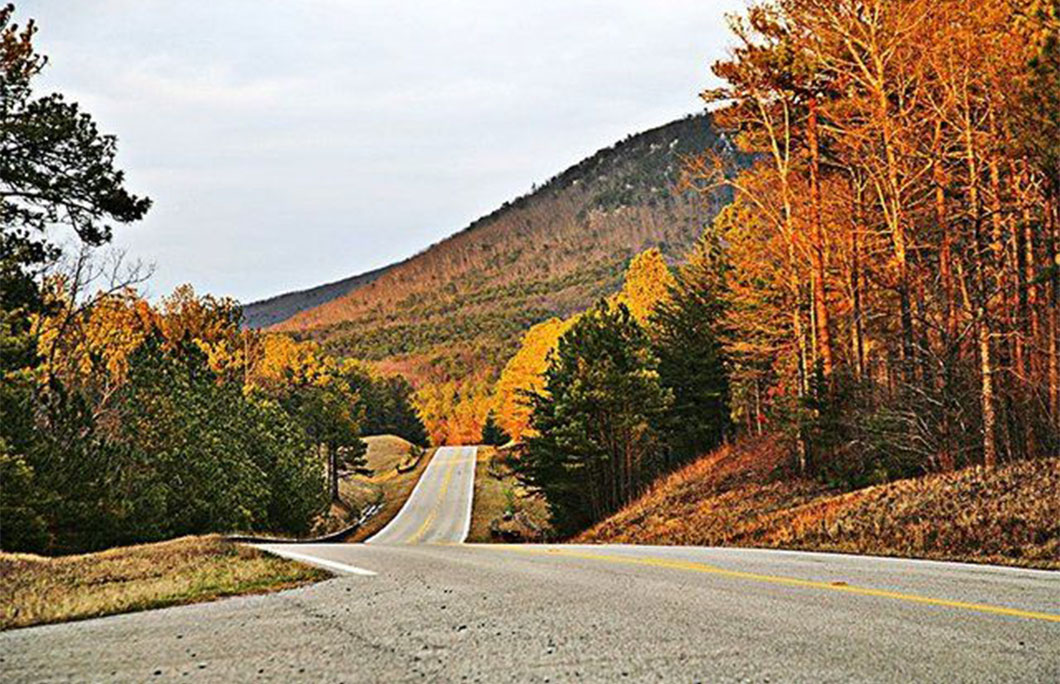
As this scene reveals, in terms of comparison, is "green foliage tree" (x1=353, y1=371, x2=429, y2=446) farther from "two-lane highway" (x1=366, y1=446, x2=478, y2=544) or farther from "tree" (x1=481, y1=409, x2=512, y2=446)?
"two-lane highway" (x1=366, y1=446, x2=478, y2=544)

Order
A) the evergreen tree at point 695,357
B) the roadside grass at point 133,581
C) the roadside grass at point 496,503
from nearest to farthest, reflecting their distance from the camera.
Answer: the roadside grass at point 133,581 < the evergreen tree at point 695,357 < the roadside grass at point 496,503

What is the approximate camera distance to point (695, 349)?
145ft

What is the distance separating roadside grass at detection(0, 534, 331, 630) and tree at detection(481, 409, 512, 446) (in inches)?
3676

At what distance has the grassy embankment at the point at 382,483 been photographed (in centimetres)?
6192

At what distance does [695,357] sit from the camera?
44.5m

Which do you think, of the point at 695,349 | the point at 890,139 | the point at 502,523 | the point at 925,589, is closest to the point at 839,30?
the point at 890,139

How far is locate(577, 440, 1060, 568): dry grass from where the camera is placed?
1220 centimetres

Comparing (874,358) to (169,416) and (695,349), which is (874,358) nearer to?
(695,349)

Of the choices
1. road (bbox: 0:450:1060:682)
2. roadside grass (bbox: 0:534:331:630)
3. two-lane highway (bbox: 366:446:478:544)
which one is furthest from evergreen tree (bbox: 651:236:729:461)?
road (bbox: 0:450:1060:682)

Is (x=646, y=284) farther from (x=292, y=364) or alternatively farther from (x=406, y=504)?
(x=292, y=364)

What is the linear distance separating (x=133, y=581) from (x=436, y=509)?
54952 millimetres

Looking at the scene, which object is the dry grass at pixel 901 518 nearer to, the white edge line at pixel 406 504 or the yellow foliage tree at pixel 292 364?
the white edge line at pixel 406 504

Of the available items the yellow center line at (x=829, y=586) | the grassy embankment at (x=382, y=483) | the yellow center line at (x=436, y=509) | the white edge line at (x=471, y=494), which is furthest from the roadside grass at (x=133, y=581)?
the grassy embankment at (x=382, y=483)

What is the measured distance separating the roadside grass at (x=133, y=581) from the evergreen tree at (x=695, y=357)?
32288 mm
